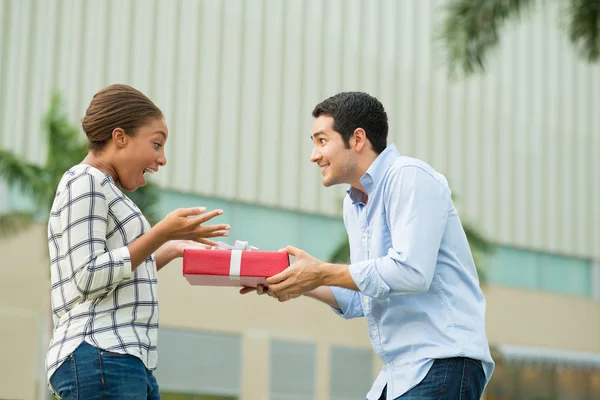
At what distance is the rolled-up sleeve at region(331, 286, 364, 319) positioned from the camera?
3.71 metres

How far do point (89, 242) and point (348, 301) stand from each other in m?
1.24

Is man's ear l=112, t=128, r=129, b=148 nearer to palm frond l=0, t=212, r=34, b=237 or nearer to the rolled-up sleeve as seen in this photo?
the rolled-up sleeve

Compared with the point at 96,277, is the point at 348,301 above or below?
below

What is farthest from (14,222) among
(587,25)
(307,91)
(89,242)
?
(89,242)

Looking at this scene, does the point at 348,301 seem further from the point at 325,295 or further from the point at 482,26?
the point at 482,26

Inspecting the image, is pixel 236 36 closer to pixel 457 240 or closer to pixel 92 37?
pixel 92 37

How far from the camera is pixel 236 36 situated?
84.1 feet

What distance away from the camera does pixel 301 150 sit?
86.2ft

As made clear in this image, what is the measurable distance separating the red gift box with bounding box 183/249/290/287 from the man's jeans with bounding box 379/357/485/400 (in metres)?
0.59

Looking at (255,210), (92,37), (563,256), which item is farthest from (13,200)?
(563,256)

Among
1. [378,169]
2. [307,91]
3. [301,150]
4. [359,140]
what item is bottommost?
[378,169]

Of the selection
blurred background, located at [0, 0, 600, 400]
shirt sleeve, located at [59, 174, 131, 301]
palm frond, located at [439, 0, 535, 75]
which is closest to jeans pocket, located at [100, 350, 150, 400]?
shirt sleeve, located at [59, 174, 131, 301]

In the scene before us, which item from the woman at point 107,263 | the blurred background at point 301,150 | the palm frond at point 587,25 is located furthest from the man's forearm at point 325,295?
the palm frond at point 587,25

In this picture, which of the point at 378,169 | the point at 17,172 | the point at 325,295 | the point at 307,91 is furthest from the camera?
the point at 307,91
